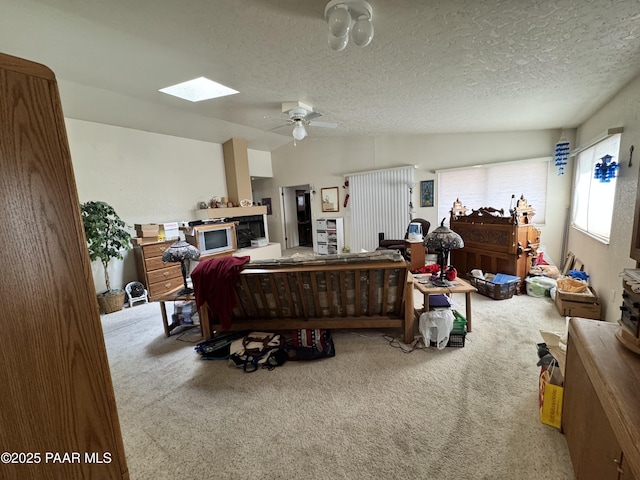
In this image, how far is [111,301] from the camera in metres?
3.84

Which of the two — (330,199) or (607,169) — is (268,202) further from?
(607,169)

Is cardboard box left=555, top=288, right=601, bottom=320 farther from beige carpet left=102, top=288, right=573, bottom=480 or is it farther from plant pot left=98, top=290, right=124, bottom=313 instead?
plant pot left=98, top=290, right=124, bottom=313

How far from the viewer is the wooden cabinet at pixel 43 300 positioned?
634 mm

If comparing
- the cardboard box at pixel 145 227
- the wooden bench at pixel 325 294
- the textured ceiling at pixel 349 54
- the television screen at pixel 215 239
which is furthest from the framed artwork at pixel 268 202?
the wooden bench at pixel 325 294

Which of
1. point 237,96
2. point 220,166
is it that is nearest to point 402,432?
point 237,96

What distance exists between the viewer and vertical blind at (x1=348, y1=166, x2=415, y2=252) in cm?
575

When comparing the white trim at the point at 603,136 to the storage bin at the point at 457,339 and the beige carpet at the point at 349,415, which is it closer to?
the beige carpet at the point at 349,415

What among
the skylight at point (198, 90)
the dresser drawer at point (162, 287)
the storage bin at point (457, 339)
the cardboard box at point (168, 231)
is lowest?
the storage bin at point (457, 339)

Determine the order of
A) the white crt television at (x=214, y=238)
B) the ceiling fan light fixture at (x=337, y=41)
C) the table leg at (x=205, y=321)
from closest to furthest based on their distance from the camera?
1. the ceiling fan light fixture at (x=337, y=41)
2. the table leg at (x=205, y=321)
3. the white crt television at (x=214, y=238)

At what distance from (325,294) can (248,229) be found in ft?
13.8

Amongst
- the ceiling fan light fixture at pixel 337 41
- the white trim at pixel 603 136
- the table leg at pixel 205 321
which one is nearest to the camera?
the ceiling fan light fixture at pixel 337 41

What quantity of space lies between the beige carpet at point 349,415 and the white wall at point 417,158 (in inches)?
113

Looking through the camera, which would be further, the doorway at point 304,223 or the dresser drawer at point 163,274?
the doorway at point 304,223

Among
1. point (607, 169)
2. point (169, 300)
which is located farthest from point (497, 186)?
point (169, 300)
